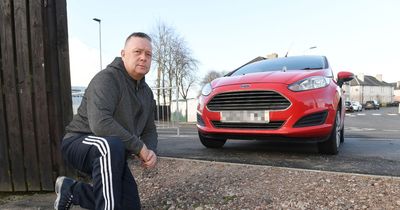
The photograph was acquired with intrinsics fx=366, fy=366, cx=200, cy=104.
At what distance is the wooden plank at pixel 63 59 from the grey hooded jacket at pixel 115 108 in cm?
101

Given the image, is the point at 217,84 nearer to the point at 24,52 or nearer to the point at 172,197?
the point at 172,197

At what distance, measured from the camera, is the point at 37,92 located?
3.39 metres

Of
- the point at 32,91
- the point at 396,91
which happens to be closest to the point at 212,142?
the point at 32,91

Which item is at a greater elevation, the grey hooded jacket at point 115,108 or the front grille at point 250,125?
the grey hooded jacket at point 115,108

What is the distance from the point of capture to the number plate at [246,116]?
4.24 meters

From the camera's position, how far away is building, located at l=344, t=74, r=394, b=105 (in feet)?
312

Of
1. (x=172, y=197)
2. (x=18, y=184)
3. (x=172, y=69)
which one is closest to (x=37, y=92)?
(x=18, y=184)

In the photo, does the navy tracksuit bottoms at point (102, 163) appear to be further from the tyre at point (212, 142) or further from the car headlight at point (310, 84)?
the tyre at point (212, 142)

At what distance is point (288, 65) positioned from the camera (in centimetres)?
530

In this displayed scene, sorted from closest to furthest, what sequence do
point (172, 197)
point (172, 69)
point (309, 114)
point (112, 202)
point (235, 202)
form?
point (112, 202)
point (235, 202)
point (172, 197)
point (309, 114)
point (172, 69)

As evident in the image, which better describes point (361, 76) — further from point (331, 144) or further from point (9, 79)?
point (9, 79)

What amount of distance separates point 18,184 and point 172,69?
37.7m

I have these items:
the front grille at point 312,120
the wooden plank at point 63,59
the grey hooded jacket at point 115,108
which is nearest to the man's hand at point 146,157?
the grey hooded jacket at point 115,108

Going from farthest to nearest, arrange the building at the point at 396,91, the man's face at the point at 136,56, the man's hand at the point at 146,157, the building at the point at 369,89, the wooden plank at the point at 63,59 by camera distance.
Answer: the building at the point at 396,91 → the building at the point at 369,89 → the wooden plank at the point at 63,59 → the man's face at the point at 136,56 → the man's hand at the point at 146,157
